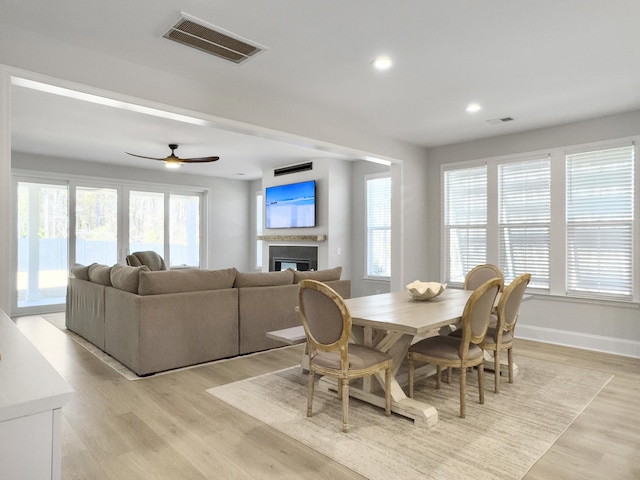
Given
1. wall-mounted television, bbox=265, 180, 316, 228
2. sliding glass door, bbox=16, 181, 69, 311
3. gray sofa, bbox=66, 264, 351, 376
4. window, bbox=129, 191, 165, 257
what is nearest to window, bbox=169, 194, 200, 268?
window, bbox=129, 191, 165, 257

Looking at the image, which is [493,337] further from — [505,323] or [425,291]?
[425,291]

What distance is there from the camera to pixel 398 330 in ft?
8.08

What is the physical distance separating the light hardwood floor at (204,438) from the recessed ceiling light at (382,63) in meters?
2.78

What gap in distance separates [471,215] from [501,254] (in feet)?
2.24

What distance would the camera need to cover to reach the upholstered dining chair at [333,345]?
251 centimetres

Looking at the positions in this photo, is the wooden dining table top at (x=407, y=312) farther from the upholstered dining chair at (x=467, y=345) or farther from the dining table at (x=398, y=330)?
the upholstered dining chair at (x=467, y=345)

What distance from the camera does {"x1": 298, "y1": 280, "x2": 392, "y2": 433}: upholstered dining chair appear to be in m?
2.51

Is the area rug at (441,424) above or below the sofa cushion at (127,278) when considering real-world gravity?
below

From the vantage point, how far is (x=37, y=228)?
6.86 metres

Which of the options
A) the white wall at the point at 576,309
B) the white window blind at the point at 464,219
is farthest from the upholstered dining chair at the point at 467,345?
the white window blind at the point at 464,219

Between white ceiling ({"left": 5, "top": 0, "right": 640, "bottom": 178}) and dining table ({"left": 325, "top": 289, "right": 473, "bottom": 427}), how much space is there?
6.33 feet

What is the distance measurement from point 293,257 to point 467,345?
521 cm

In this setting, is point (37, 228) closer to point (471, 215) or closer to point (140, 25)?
point (140, 25)

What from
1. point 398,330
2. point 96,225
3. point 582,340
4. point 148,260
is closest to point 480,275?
point 582,340
